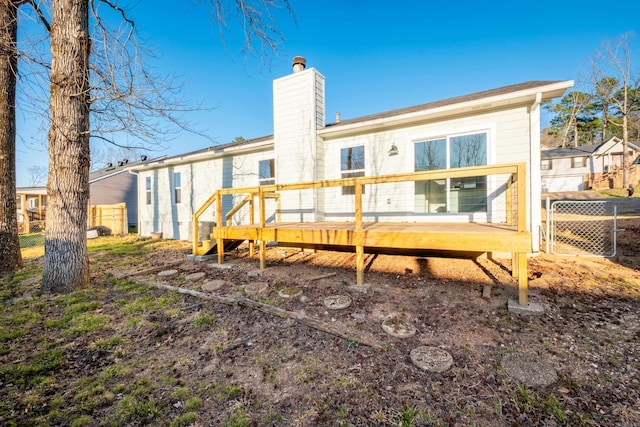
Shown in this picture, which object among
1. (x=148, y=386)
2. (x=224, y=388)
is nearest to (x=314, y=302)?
(x=224, y=388)

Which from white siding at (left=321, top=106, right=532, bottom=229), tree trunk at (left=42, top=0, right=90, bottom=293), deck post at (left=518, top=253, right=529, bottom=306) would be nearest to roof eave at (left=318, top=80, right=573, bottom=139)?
white siding at (left=321, top=106, right=532, bottom=229)

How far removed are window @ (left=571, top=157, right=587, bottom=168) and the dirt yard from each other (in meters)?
26.7

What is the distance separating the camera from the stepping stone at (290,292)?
4324 mm

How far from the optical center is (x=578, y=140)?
32.4 meters

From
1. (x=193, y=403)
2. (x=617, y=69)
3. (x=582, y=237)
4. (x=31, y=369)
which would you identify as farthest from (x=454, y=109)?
(x=617, y=69)

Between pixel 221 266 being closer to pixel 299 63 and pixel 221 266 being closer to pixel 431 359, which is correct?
pixel 431 359

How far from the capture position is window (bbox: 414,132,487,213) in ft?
19.9

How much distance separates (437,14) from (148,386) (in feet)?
44.7

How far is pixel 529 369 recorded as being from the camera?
97.8 inches

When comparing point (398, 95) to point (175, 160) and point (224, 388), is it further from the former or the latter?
point (224, 388)

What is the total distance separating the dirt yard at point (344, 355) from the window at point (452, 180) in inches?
70.7

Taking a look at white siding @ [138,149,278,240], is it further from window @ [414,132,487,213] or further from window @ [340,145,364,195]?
window @ [414,132,487,213]

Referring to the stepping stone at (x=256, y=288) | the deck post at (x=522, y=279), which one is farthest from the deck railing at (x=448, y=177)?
the stepping stone at (x=256, y=288)

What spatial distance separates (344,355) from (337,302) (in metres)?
1.19
